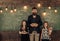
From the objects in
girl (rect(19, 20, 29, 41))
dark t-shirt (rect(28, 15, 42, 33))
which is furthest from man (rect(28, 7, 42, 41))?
girl (rect(19, 20, 29, 41))

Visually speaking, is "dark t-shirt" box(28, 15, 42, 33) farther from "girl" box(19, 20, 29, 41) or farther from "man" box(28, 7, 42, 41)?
"girl" box(19, 20, 29, 41)

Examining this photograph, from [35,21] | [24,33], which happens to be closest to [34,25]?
[35,21]

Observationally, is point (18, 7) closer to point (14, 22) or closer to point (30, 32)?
point (14, 22)

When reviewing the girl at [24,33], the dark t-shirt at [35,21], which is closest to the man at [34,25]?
the dark t-shirt at [35,21]

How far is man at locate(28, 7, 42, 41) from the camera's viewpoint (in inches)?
164

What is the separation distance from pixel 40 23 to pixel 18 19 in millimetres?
566

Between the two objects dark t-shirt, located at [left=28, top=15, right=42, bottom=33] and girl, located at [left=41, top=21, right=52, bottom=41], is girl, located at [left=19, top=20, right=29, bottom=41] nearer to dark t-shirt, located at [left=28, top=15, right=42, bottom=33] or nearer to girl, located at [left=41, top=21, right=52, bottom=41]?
dark t-shirt, located at [left=28, top=15, right=42, bottom=33]

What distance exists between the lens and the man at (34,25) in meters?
4.16

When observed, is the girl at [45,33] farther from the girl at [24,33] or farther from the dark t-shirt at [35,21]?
the girl at [24,33]

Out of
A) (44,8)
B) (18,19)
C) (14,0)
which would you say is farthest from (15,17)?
(44,8)

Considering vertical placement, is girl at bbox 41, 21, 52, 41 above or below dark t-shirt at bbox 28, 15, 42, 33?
below

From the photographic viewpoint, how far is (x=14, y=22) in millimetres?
4523

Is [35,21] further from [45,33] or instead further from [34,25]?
[45,33]

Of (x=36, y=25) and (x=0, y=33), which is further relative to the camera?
(x=0, y=33)
